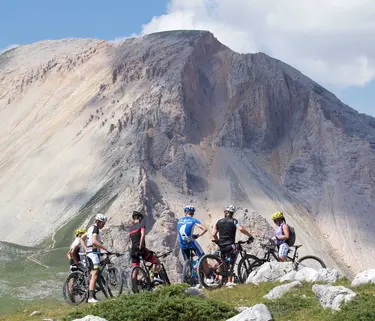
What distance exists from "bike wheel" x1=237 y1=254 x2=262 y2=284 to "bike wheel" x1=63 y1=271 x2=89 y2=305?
14.2 feet

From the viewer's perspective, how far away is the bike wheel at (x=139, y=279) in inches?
679

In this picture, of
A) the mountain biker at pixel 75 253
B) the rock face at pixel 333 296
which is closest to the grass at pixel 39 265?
the mountain biker at pixel 75 253

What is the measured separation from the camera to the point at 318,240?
7112cm

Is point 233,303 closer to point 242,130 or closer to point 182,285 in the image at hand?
point 182,285

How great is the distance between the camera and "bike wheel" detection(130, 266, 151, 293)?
17.2 meters

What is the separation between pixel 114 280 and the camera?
1727 centimetres

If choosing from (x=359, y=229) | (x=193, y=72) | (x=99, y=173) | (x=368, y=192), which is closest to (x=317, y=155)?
(x=368, y=192)

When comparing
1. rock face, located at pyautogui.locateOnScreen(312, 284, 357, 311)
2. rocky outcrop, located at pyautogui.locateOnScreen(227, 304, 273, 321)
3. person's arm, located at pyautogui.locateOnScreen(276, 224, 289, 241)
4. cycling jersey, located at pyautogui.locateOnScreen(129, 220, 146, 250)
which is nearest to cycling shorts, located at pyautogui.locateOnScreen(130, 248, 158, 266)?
cycling jersey, located at pyautogui.locateOnScreen(129, 220, 146, 250)

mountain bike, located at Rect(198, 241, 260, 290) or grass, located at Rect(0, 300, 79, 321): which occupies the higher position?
mountain bike, located at Rect(198, 241, 260, 290)

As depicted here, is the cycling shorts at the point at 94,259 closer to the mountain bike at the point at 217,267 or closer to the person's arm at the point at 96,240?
the person's arm at the point at 96,240

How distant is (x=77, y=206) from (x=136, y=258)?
53046mm

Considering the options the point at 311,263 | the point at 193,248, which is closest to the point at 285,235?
the point at 193,248

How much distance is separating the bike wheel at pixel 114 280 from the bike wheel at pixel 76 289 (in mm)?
581

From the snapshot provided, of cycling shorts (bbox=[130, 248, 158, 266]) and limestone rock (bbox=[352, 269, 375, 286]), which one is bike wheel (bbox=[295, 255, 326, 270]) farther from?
cycling shorts (bbox=[130, 248, 158, 266])
